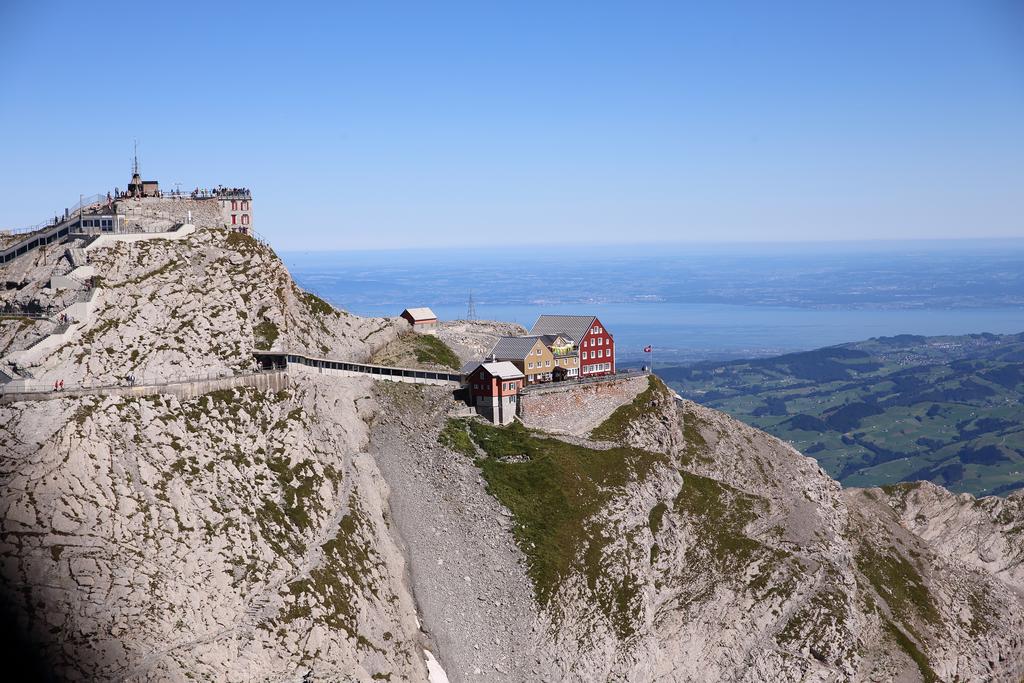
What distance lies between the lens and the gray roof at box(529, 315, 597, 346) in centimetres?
11825

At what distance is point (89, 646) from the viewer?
223 ft

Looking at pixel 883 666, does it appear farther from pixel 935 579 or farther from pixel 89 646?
pixel 89 646

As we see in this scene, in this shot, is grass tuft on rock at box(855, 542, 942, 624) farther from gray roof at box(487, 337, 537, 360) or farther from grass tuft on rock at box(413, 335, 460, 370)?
grass tuft on rock at box(413, 335, 460, 370)

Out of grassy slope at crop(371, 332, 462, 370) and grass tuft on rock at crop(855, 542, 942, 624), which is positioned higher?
grassy slope at crop(371, 332, 462, 370)

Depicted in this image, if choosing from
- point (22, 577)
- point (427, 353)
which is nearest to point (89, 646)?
point (22, 577)

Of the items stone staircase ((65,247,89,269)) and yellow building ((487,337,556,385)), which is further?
yellow building ((487,337,556,385))

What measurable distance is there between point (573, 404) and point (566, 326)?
11.8 metres

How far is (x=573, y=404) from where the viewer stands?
111m

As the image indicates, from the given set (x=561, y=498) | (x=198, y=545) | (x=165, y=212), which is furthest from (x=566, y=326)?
(x=198, y=545)

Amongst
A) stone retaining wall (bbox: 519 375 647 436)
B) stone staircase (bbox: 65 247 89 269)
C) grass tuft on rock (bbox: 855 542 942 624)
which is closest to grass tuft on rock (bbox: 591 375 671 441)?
stone retaining wall (bbox: 519 375 647 436)

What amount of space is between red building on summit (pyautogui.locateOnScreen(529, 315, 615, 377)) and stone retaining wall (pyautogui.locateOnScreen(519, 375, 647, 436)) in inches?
158

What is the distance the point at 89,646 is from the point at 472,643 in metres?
27.9

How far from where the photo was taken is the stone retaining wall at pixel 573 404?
10806cm

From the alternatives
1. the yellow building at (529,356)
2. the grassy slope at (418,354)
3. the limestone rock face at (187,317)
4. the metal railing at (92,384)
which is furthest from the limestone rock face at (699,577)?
the metal railing at (92,384)
